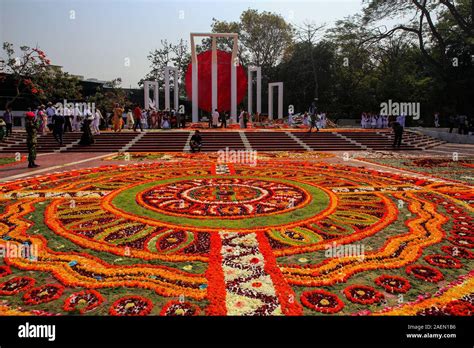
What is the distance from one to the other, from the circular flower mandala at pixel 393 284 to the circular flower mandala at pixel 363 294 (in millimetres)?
157

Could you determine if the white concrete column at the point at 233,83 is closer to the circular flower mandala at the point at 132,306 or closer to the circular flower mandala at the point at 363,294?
the circular flower mandala at the point at 363,294

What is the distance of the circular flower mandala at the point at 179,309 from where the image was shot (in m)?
2.93

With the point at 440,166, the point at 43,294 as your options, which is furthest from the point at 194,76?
the point at 43,294

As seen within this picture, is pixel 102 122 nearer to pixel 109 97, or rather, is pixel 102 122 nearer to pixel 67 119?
pixel 67 119

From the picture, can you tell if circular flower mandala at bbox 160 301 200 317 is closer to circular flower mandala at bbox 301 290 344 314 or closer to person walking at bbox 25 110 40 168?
circular flower mandala at bbox 301 290 344 314

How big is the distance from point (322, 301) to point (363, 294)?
418 mm

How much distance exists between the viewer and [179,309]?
301 cm

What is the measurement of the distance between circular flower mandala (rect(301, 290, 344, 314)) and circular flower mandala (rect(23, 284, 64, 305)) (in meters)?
2.21

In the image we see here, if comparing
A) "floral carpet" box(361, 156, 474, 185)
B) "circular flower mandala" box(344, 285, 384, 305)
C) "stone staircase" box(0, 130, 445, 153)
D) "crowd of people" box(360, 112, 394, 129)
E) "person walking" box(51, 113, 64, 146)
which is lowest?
"circular flower mandala" box(344, 285, 384, 305)

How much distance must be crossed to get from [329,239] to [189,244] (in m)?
1.81

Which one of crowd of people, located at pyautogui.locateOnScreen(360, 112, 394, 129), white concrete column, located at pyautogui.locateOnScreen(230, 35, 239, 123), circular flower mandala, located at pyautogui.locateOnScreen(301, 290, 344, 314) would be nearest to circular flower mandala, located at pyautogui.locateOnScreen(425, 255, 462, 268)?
circular flower mandala, located at pyautogui.locateOnScreen(301, 290, 344, 314)

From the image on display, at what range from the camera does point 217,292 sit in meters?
3.27

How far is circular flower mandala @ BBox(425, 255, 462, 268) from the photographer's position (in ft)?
12.8
